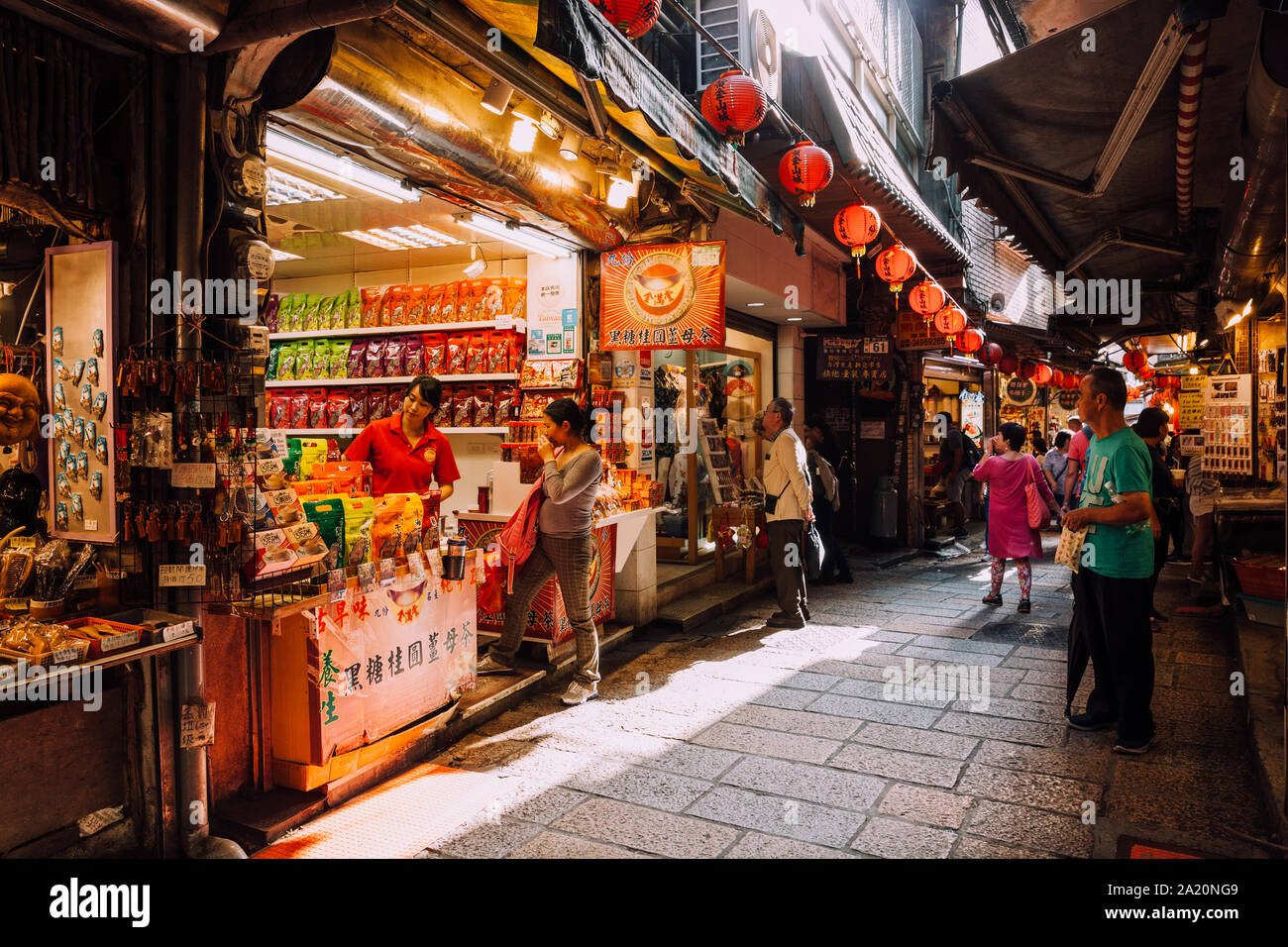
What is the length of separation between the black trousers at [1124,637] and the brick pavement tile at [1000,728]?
42 centimetres

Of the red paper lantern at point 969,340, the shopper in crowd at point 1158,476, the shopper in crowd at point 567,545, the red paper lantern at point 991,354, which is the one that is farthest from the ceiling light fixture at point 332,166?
the red paper lantern at point 991,354

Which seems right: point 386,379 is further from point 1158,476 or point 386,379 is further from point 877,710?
point 1158,476

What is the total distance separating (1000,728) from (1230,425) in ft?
19.9

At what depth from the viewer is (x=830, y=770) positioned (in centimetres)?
460

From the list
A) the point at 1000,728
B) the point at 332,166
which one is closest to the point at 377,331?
the point at 332,166

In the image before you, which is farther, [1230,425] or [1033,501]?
[1230,425]

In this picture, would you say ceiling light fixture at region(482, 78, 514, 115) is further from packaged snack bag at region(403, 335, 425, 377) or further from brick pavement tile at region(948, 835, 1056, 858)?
brick pavement tile at region(948, 835, 1056, 858)

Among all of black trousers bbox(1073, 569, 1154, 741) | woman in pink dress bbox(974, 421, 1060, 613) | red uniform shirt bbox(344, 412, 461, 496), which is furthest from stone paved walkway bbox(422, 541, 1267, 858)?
red uniform shirt bbox(344, 412, 461, 496)

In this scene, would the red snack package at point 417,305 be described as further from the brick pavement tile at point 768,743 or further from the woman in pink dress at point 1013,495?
the woman in pink dress at point 1013,495

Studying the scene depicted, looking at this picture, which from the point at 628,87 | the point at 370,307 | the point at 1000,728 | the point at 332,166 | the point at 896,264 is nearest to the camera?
the point at 628,87

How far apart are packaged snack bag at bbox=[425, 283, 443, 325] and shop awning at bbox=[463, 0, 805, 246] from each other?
2.77 meters

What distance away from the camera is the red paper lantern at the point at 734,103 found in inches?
239

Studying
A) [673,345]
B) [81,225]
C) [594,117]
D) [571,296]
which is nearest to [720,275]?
[673,345]

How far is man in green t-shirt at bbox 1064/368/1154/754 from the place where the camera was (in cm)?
456
